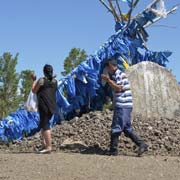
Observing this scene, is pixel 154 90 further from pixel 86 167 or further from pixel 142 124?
pixel 86 167

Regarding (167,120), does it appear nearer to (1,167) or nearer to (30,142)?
(30,142)

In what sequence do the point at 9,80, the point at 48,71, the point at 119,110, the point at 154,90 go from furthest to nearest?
the point at 9,80 < the point at 154,90 < the point at 48,71 < the point at 119,110

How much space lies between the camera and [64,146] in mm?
10078

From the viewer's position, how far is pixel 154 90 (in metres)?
13.1

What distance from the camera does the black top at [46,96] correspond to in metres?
9.26

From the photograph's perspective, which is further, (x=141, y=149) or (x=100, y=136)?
(x=100, y=136)

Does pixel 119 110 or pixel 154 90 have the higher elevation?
pixel 154 90

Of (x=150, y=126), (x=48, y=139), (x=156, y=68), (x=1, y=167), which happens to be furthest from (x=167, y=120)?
(x=1, y=167)

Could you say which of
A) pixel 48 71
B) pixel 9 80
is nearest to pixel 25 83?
pixel 9 80

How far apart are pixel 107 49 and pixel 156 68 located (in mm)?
1359

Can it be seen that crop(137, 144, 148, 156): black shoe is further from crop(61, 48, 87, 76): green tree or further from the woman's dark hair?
crop(61, 48, 87, 76): green tree

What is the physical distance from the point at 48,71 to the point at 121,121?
1.61 meters

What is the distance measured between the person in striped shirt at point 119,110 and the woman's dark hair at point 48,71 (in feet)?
3.28

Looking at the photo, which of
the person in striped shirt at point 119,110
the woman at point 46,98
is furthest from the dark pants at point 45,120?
the person in striped shirt at point 119,110
